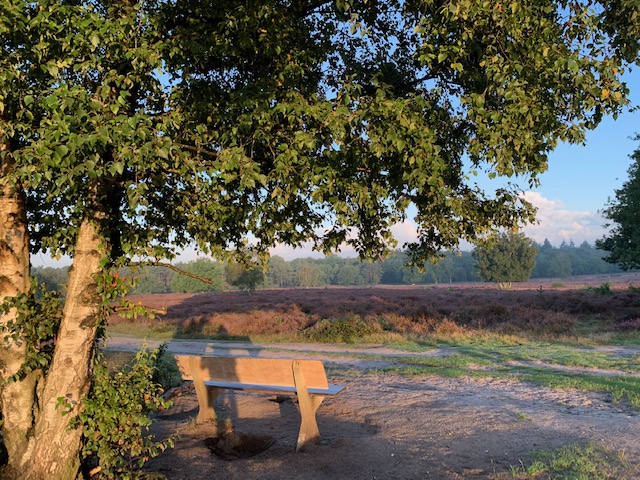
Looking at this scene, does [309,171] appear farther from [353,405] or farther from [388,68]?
[353,405]

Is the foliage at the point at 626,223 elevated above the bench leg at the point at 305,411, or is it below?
above

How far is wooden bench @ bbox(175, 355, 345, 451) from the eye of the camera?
20.9 ft

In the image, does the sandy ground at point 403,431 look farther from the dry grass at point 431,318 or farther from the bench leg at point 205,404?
the dry grass at point 431,318

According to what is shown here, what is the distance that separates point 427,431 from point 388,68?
4.60 m

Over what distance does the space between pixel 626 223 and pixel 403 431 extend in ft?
93.6

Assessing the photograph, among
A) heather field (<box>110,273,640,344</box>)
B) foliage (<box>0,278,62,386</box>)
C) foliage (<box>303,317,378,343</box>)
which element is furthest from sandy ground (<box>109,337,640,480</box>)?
heather field (<box>110,273,640,344</box>)

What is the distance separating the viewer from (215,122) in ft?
16.1

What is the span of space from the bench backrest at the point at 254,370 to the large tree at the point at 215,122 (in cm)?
187

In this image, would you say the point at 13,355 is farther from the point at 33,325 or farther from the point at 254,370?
the point at 254,370

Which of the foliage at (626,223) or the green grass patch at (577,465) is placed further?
the foliage at (626,223)

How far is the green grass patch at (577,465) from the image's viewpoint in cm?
499

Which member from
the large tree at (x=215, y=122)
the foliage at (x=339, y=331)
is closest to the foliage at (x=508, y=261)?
the foliage at (x=339, y=331)

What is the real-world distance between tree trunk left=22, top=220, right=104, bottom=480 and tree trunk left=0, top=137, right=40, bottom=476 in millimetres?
211

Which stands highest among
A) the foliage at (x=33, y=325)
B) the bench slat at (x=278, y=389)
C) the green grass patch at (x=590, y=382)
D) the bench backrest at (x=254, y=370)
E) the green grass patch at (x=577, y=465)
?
the foliage at (x=33, y=325)
